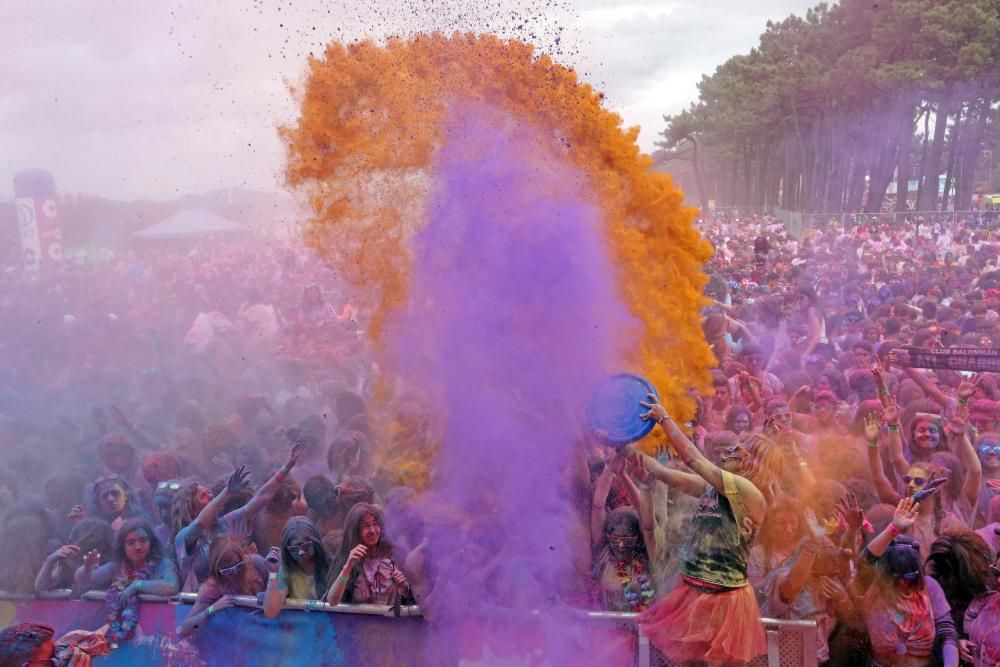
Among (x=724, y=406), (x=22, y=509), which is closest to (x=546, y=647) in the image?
(x=724, y=406)

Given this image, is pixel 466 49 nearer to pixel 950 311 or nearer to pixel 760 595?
pixel 760 595

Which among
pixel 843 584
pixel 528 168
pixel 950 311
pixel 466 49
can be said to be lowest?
pixel 843 584

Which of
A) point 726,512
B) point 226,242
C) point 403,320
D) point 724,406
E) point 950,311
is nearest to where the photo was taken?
point 726,512

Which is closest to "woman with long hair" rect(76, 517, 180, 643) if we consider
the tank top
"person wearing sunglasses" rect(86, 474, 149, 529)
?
"person wearing sunglasses" rect(86, 474, 149, 529)

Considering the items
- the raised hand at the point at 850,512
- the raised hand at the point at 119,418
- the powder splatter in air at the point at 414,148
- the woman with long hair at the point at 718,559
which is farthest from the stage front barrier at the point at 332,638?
the raised hand at the point at 119,418

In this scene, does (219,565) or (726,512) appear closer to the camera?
(726,512)

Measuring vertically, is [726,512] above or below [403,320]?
below

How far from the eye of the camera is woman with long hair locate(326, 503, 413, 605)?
179 inches

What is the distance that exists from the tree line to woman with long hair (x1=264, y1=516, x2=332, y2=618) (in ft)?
89.7

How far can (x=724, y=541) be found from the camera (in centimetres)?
388

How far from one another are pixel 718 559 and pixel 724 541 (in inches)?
3.2

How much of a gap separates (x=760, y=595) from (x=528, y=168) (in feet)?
7.75

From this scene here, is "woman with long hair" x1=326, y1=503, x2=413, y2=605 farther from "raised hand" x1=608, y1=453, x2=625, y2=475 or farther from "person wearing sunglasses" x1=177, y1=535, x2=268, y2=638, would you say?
"raised hand" x1=608, y1=453, x2=625, y2=475

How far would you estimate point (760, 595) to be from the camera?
439 cm
